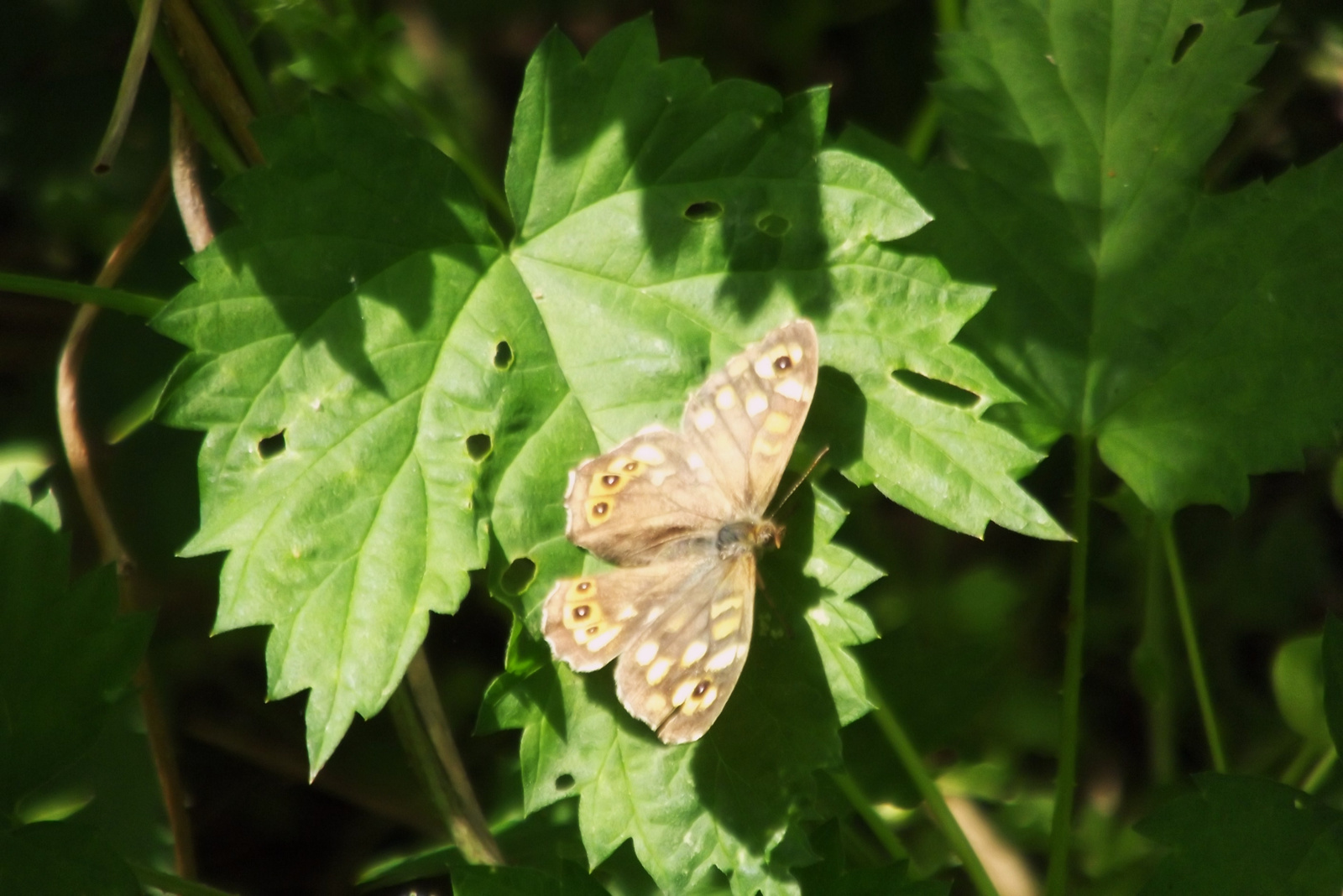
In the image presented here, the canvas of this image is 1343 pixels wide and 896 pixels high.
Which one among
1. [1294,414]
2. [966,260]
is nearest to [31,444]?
[966,260]

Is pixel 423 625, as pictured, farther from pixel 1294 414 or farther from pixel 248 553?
pixel 1294 414

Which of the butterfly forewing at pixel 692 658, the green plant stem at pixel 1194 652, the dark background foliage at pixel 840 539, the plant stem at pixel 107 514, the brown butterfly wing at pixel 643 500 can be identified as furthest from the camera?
the dark background foliage at pixel 840 539

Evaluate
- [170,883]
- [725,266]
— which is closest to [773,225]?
[725,266]

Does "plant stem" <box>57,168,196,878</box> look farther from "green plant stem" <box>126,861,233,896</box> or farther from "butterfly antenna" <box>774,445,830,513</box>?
"butterfly antenna" <box>774,445,830,513</box>

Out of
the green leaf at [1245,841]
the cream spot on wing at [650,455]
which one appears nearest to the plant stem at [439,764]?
the cream spot on wing at [650,455]

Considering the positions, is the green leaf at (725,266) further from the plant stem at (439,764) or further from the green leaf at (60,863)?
the green leaf at (60,863)

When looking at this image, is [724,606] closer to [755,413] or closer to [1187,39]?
[755,413]

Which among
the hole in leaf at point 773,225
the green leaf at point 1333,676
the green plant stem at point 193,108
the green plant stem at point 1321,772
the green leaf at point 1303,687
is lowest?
the green plant stem at point 1321,772

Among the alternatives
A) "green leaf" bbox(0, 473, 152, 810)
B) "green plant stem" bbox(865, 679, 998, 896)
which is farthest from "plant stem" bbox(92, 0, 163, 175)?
"green plant stem" bbox(865, 679, 998, 896)
